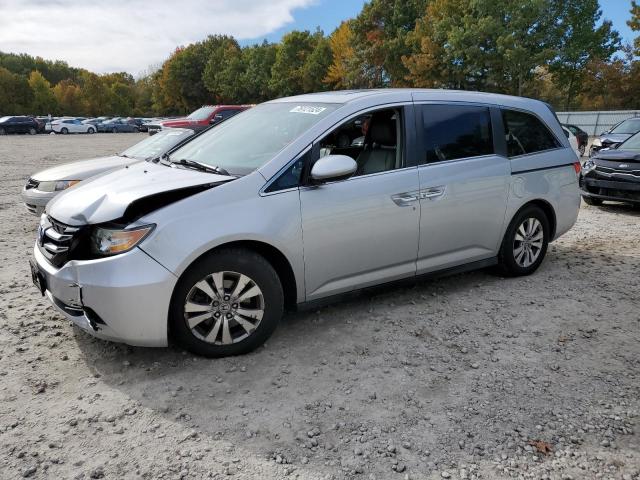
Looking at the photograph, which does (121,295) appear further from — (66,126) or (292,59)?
(292,59)

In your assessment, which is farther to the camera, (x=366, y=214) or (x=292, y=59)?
(x=292, y=59)

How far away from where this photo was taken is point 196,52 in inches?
3214

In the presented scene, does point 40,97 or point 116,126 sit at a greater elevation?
point 40,97

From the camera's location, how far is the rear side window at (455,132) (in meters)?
4.32

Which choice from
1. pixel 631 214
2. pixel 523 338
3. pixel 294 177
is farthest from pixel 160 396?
pixel 631 214

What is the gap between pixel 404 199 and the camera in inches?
160

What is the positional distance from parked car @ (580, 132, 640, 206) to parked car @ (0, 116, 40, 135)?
1824 inches

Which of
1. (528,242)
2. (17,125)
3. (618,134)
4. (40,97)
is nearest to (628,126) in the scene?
(618,134)

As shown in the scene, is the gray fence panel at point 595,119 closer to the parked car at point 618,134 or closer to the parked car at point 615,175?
the parked car at point 618,134

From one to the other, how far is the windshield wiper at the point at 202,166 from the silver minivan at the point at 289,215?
15 millimetres

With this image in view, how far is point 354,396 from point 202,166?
6.57 ft

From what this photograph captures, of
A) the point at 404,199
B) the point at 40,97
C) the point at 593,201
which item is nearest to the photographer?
the point at 404,199

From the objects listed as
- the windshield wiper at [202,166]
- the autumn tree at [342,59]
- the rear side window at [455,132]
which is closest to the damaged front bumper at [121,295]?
the windshield wiper at [202,166]

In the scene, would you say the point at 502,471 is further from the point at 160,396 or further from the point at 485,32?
the point at 485,32
